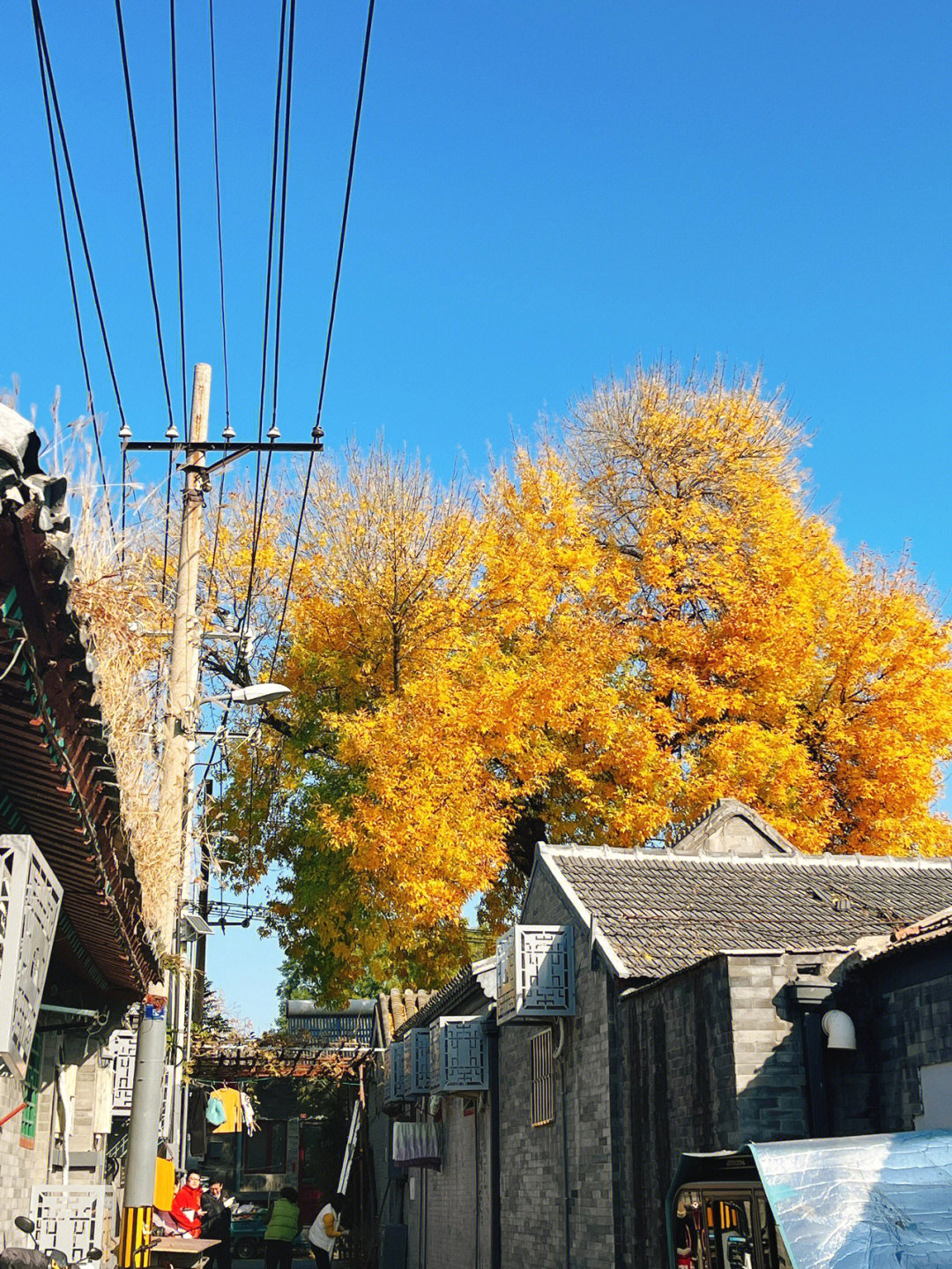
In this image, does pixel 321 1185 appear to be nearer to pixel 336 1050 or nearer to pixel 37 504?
pixel 336 1050

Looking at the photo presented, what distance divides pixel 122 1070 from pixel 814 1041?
27.6 feet

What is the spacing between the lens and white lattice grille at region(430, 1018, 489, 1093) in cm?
1959

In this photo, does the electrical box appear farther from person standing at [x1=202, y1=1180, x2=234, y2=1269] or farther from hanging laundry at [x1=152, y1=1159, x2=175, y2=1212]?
→ hanging laundry at [x1=152, y1=1159, x2=175, y2=1212]

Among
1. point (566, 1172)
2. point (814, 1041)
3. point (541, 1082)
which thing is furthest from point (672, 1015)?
point (541, 1082)

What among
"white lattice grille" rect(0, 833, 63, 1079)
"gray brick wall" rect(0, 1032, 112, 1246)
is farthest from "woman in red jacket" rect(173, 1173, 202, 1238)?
"white lattice grille" rect(0, 833, 63, 1079)

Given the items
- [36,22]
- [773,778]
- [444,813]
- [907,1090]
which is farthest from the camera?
[773,778]

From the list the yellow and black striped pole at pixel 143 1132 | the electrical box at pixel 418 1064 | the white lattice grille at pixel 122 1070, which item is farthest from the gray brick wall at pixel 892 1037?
the electrical box at pixel 418 1064

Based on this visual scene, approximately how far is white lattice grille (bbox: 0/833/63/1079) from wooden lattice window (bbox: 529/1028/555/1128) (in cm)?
1174

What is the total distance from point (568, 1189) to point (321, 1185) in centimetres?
2561

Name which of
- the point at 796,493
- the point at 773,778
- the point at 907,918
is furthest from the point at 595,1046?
the point at 796,493

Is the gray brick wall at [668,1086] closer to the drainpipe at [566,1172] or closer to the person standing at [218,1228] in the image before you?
the drainpipe at [566,1172]

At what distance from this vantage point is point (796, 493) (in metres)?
30.1

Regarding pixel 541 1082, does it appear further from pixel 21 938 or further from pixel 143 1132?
pixel 21 938

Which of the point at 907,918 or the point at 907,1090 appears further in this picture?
the point at 907,918
